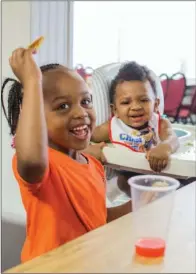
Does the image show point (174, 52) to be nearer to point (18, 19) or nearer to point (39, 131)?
point (18, 19)

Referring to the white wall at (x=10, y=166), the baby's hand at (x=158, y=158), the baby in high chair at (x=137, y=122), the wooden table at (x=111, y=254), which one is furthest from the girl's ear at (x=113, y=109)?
the wooden table at (x=111, y=254)

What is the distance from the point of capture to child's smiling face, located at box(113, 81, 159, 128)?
3.22 feet

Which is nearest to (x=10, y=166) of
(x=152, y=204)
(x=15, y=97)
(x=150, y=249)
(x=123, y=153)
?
(x=123, y=153)

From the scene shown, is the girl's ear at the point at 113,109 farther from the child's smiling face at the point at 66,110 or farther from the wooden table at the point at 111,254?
the wooden table at the point at 111,254

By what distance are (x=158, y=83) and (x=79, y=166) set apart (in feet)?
1.42

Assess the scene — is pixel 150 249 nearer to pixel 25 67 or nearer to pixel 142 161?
pixel 25 67

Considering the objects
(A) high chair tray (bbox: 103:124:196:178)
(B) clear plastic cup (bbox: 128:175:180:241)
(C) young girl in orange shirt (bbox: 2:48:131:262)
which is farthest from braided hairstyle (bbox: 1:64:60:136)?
(A) high chair tray (bbox: 103:124:196:178)

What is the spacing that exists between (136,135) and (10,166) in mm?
289

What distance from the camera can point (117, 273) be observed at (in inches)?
17.9

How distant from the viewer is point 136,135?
1.00 meters

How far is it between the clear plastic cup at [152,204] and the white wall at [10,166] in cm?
49

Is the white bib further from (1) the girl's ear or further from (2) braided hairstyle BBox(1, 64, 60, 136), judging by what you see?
(2) braided hairstyle BBox(1, 64, 60, 136)

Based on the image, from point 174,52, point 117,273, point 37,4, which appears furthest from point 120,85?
point 174,52

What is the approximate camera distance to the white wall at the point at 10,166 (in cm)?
96
